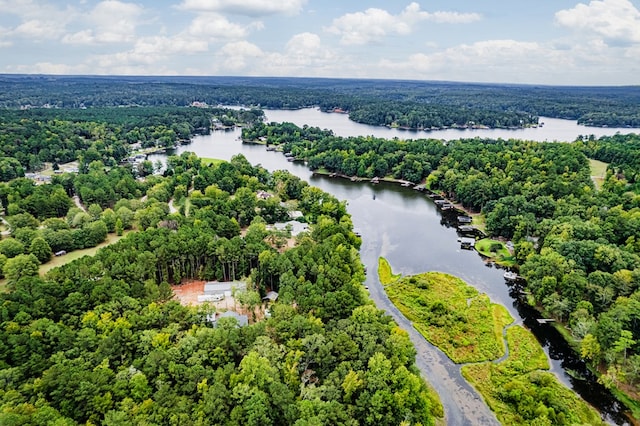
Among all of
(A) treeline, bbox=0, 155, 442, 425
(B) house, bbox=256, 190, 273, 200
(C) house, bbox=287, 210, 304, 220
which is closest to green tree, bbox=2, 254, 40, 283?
(A) treeline, bbox=0, 155, 442, 425

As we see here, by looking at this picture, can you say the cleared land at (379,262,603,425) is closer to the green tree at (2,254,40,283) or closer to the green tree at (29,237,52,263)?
the green tree at (2,254,40,283)

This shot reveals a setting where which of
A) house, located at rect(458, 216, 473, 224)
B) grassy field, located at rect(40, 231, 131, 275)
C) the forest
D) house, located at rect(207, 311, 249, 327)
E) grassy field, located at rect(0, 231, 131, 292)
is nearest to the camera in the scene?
the forest

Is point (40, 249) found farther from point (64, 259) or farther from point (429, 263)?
point (429, 263)

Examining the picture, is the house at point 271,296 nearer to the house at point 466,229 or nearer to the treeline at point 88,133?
the house at point 466,229

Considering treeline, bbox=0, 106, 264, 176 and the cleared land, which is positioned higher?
treeline, bbox=0, 106, 264, 176

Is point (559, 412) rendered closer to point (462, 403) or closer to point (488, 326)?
point (462, 403)

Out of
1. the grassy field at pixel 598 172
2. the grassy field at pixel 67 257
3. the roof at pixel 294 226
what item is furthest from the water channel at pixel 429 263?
the grassy field at pixel 67 257
